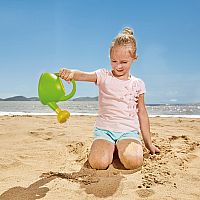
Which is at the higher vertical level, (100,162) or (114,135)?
(114,135)

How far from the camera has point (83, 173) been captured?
6.92 ft

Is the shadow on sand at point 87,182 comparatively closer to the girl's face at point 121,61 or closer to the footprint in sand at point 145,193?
the footprint in sand at point 145,193

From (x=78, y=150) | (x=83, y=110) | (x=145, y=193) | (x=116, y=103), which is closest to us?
(x=145, y=193)

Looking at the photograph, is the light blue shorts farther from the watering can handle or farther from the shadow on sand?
the watering can handle

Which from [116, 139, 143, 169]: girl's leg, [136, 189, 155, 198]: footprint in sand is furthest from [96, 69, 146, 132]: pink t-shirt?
[136, 189, 155, 198]: footprint in sand

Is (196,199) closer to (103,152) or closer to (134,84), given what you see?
(103,152)

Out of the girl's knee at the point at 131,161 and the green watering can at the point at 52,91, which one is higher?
the green watering can at the point at 52,91

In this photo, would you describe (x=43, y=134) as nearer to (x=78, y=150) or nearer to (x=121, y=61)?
(x=78, y=150)

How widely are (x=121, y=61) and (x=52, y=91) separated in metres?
0.64

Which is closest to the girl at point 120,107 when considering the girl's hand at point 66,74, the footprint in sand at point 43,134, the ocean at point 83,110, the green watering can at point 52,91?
the girl's hand at point 66,74

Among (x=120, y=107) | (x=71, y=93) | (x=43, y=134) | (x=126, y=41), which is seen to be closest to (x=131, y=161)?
(x=120, y=107)

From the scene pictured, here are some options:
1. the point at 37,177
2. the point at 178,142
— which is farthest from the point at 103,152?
the point at 178,142

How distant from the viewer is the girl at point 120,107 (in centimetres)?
229

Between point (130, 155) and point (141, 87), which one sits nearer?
point (130, 155)
